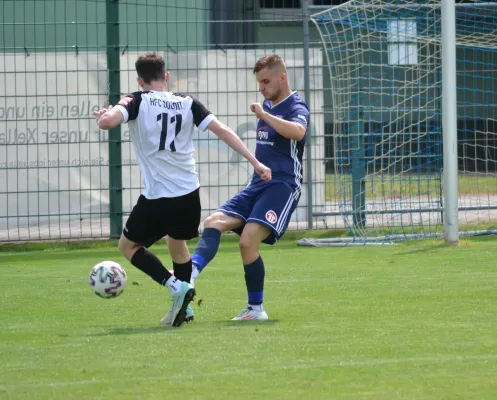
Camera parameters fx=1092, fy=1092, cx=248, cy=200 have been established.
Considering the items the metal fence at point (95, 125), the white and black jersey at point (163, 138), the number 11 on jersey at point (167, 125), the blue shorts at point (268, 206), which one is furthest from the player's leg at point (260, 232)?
the metal fence at point (95, 125)

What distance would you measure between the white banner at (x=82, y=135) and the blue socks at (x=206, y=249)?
605cm

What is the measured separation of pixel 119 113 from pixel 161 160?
1.39 feet

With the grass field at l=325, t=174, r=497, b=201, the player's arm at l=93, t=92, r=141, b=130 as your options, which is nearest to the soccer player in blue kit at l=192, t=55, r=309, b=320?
the player's arm at l=93, t=92, r=141, b=130

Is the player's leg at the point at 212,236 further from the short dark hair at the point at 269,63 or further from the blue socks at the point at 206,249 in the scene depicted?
the short dark hair at the point at 269,63

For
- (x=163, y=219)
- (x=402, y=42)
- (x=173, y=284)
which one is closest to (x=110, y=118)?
(x=163, y=219)

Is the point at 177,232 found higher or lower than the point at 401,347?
higher

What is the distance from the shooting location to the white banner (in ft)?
42.3

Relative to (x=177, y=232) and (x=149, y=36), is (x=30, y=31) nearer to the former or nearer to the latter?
(x=149, y=36)

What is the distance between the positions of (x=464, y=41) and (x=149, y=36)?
4.10m

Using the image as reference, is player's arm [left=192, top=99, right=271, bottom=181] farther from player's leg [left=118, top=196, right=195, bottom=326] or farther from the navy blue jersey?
player's leg [left=118, top=196, right=195, bottom=326]

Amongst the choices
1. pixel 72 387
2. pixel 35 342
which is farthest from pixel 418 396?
pixel 35 342

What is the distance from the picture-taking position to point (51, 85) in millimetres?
12945

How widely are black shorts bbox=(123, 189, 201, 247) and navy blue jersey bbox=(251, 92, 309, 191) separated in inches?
23.0

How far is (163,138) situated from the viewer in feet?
22.3
